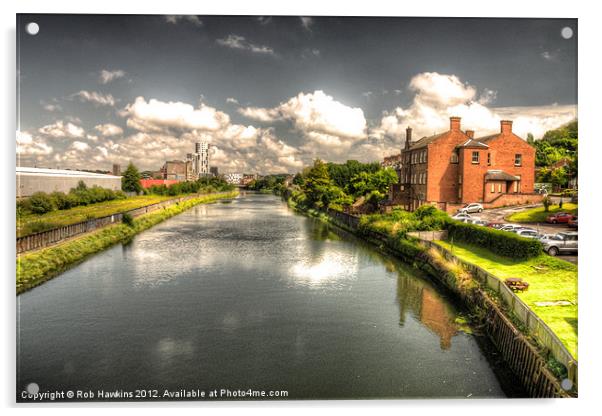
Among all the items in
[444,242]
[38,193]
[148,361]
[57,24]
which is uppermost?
[57,24]

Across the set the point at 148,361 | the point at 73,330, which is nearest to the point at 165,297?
the point at 73,330

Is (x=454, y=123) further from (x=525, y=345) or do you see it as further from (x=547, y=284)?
(x=525, y=345)

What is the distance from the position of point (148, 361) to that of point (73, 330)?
309 cm

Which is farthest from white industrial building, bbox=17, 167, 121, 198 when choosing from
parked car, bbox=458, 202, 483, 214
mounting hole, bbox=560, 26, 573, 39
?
parked car, bbox=458, 202, 483, 214

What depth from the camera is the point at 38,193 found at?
63.5 ft

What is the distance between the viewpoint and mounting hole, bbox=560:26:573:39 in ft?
28.8

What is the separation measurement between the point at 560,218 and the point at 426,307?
430 inches

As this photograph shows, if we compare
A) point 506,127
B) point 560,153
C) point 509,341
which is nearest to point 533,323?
point 509,341

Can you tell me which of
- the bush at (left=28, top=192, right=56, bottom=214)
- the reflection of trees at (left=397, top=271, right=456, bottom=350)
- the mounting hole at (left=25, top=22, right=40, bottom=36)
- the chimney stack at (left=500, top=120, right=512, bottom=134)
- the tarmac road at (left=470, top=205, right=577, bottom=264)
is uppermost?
the chimney stack at (left=500, top=120, right=512, bottom=134)

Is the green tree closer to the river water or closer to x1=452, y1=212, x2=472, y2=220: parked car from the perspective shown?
the river water

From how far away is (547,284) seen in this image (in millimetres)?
11719

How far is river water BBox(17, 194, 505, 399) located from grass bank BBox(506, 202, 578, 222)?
765 cm
